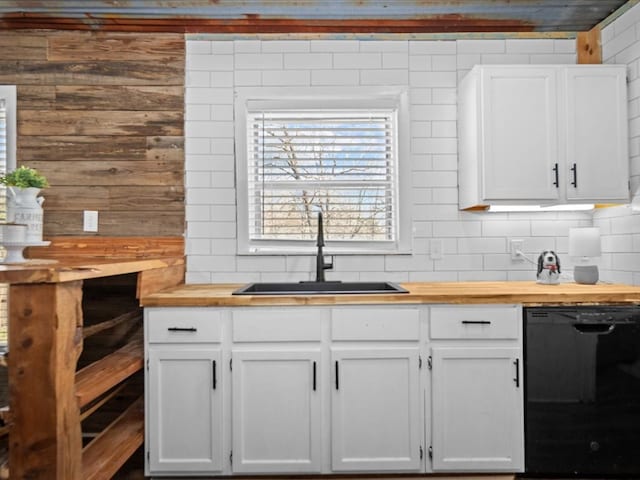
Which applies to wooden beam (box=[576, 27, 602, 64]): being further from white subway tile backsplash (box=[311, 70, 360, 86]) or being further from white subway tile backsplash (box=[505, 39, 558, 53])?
white subway tile backsplash (box=[311, 70, 360, 86])

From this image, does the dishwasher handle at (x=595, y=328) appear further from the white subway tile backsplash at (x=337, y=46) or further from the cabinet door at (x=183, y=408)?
the white subway tile backsplash at (x=337, y=46)

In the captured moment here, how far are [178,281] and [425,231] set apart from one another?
1.54 m

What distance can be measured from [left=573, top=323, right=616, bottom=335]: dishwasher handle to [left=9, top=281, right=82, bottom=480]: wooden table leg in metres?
2.20

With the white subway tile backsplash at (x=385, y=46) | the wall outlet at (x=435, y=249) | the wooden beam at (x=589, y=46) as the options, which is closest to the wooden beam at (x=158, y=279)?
the wall outlet at (x=435, y=249)

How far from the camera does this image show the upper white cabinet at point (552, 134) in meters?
2.52

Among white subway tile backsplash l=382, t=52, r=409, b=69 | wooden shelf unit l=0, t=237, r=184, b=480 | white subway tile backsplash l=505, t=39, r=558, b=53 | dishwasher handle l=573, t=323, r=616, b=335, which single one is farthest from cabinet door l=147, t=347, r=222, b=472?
white subway tile backsplash l=505, t=39, r=558, b=53

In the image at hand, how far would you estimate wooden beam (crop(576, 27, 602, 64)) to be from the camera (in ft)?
9.08

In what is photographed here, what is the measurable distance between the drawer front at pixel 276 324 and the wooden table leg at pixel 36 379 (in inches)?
31.1

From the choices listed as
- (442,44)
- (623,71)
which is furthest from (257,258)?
(623,71)

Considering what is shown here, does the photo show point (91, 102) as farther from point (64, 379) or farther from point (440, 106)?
point (440, 106)

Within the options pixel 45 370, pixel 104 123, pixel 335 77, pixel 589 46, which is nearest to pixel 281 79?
pixel 335 77

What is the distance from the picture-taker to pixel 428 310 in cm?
219

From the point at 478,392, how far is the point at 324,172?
5.02ft

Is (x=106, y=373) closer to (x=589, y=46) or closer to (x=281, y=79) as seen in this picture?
(x=281, y=79)
